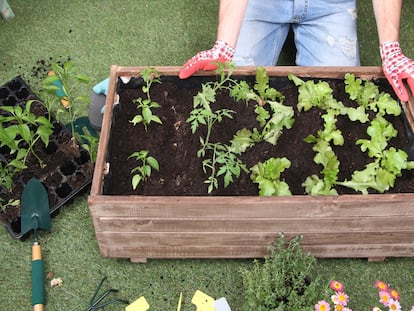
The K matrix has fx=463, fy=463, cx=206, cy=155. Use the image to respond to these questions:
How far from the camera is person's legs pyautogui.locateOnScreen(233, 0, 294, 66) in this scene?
1.96m

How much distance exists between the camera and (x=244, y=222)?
1.40 metres

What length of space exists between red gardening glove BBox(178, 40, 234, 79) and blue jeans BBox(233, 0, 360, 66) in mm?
270

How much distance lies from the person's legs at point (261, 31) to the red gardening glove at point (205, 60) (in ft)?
0.89

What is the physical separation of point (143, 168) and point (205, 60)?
0.46m

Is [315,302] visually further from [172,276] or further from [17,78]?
[17,78]

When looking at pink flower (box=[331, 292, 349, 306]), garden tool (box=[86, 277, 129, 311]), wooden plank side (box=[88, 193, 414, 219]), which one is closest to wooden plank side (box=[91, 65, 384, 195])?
wooden plank side (box=[88, 193, 414, 219])

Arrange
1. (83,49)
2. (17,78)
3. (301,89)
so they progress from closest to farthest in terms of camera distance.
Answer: (301,89) → (17,78) → (83,49)

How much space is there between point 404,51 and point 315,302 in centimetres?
148

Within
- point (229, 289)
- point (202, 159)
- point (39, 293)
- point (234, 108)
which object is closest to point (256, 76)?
point (234, 108)

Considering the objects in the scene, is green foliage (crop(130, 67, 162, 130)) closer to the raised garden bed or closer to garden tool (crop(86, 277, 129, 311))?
the raised garden bed

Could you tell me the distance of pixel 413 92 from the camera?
1571 mm

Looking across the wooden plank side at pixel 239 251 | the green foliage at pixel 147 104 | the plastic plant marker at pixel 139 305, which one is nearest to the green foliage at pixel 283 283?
the wooden plank side at pixel 239 251

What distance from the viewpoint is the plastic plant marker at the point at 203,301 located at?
60.8 inches

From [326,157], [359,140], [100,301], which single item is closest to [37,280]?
[100,301]
